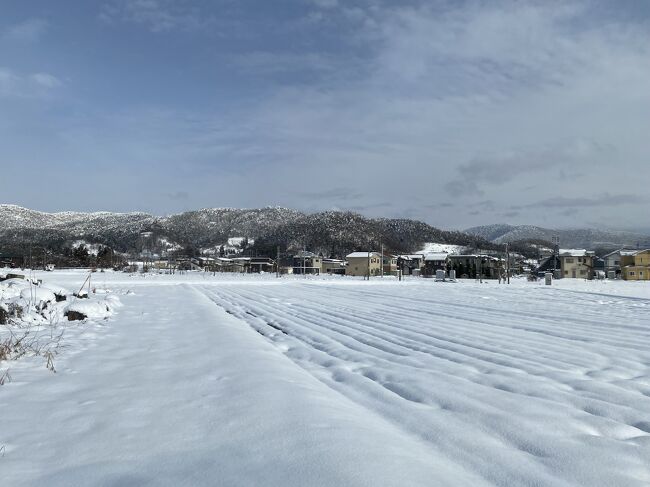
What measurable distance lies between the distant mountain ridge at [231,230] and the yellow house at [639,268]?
5485cm

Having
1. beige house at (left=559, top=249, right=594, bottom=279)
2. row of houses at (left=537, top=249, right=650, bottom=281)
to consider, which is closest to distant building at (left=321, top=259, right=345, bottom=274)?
row of houses at (left=537, top=249, right=650, bottom=281)

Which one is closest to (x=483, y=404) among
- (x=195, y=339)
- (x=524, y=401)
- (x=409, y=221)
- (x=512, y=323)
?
(x=524, y=401)

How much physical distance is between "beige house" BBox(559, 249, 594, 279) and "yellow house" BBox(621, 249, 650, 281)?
5585 mm

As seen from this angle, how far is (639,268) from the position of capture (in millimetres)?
57188

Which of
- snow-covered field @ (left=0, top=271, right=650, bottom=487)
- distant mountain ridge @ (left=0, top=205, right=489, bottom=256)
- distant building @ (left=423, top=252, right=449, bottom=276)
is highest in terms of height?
distant mountain ridge @ (left=0, top=205, right=489, bottom=256)

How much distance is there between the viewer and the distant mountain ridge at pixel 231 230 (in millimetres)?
120875

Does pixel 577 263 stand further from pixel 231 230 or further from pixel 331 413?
pixel 231 230

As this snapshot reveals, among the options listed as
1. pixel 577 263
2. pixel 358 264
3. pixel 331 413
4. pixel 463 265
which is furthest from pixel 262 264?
pixel 331 413

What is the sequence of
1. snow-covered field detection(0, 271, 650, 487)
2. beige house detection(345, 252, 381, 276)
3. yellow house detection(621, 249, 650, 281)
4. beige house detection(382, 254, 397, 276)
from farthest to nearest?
beige house detection(382, 254, 397, 276)
beige house detection(345, 252, 381, 276)
yellow house detection(621, 249, 650, 281)
snow-covered field detection(0, 271, 650, 487)

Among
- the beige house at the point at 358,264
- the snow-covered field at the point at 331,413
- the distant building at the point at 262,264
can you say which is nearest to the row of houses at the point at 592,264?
the beige house at the point at 358,264

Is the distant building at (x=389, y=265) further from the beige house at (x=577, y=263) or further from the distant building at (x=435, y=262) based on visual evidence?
the beige house at (x=577, y=263)

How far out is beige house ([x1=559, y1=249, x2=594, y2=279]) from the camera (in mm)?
64312

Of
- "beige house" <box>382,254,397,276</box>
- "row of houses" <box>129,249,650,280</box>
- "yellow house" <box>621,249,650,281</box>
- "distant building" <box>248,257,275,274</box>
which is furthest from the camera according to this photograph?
"distant building" <box>248,257,275,274</box>

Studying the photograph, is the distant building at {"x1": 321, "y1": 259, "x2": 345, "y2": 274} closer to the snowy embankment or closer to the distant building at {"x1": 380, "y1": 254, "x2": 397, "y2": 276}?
the distant building at {"x1": 380, "y1": 254, "x2": 397, "y2": 276}
